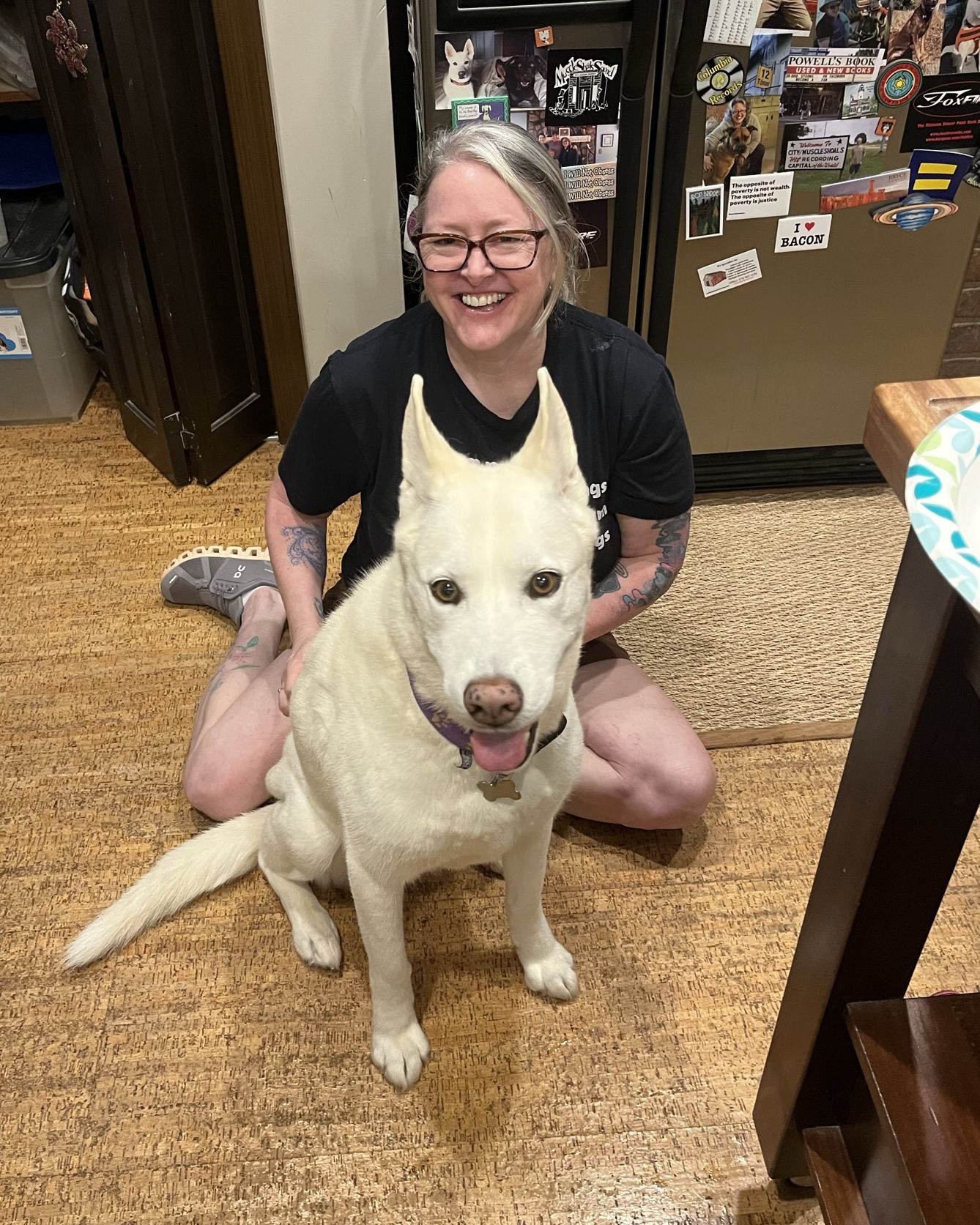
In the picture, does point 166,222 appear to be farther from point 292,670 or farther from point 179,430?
point 292,670

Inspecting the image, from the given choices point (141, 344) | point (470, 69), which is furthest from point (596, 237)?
point (141, 344)

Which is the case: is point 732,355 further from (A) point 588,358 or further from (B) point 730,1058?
(B) point 730,1058

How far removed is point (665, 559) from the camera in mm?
1644

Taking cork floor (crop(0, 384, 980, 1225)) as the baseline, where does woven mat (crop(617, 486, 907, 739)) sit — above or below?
above

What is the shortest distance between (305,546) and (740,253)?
1392 millimetres

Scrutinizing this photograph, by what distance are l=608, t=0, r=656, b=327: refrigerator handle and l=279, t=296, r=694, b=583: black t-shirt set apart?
2.53ft

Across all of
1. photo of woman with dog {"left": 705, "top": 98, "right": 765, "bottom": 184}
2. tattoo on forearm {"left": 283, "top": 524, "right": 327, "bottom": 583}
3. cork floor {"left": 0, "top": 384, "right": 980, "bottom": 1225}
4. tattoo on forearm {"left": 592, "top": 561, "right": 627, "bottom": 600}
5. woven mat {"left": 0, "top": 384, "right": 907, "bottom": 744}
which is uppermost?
photo of woman with dog {"left": 705, "top": 98, "right": 765, "bottom": 184}

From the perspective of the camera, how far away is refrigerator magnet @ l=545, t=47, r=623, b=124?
199 centimetres

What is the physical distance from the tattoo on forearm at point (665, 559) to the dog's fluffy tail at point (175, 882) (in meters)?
0.75

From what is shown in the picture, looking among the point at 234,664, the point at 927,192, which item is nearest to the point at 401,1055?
the point at 234,664

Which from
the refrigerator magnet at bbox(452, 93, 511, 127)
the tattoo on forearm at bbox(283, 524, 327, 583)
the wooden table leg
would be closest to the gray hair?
the tattoo on forearm at bbox(283, 524, 327, 583)

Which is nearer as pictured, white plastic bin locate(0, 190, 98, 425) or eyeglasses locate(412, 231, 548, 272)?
eyeglasses locate(412, 231, 548, 272)

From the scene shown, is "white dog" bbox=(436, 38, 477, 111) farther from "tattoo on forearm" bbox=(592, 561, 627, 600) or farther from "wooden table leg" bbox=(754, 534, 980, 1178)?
"wooden table leg" bbox=(754, 534, 980, 1178)

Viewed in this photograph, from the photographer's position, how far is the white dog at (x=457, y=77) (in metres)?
1.97
